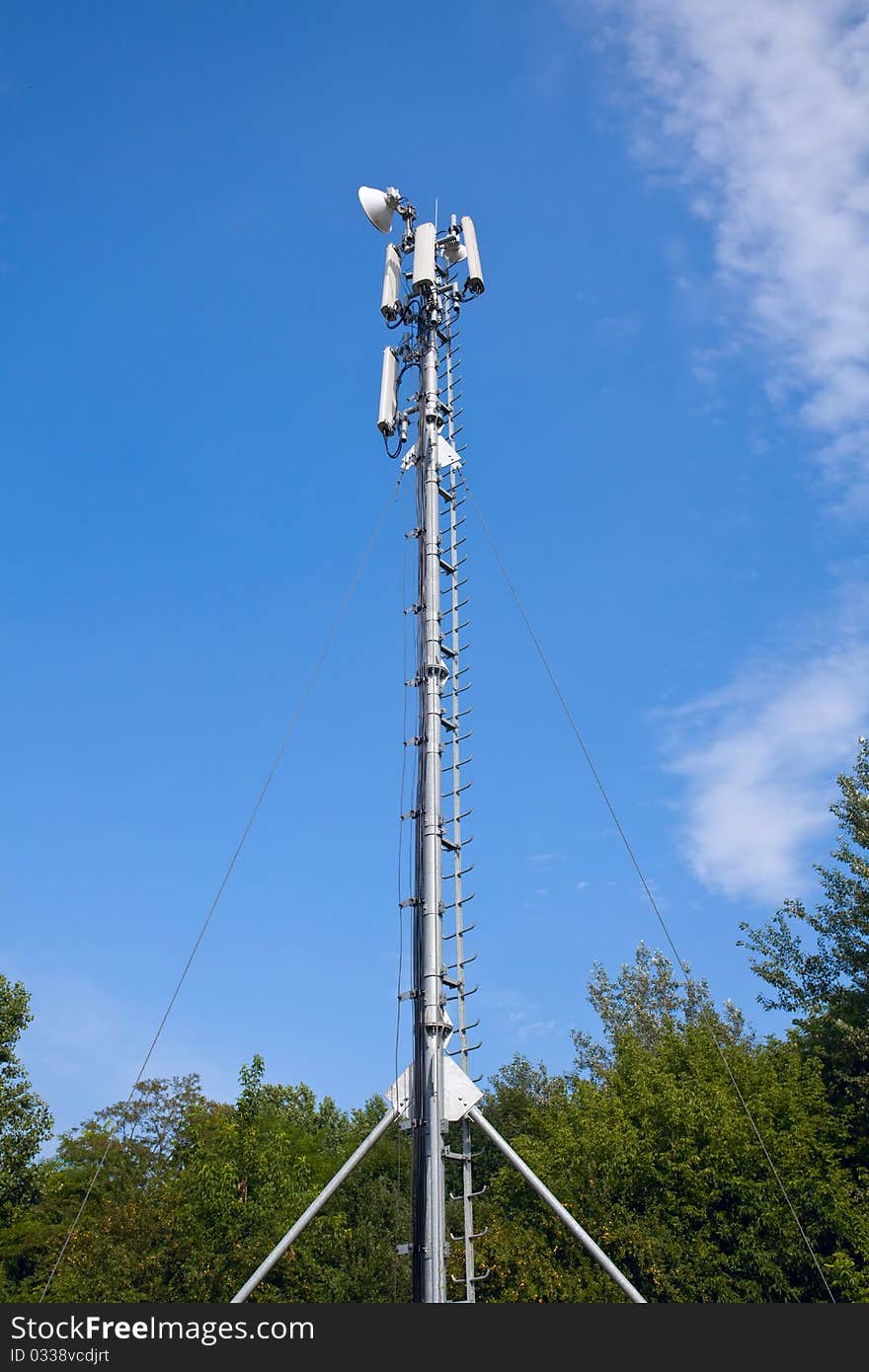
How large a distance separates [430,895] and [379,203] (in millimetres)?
11851

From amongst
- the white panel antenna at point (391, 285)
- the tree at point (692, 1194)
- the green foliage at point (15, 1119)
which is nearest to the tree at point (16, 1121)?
the green foliage at point (15, 1119)

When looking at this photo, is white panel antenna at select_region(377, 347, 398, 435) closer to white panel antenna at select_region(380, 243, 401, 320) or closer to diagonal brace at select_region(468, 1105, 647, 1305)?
white panel antenna at select_region(380, 243, 401, 320)

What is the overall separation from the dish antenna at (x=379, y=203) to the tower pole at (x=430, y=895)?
6.52ft

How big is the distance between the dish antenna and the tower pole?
1988 millimetres

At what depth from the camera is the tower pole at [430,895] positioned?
38.6 ft

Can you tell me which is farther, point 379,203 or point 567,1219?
point 379,203

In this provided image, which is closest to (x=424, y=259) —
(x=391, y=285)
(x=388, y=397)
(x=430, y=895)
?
(x=391, y=285)

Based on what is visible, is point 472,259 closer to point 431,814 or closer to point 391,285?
point 391,285

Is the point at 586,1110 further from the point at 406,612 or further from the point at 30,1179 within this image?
the point at 406,612

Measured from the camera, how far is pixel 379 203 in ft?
57.9

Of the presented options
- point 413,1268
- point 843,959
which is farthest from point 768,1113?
point 413,1268

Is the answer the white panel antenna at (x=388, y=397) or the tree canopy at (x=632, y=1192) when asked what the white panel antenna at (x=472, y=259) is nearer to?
the white panel antenna at (x=388, y=397)

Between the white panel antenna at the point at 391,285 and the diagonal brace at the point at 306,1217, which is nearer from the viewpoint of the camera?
the diagonal brace at the point at 306,1217

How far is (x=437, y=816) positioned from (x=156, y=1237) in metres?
16.0
